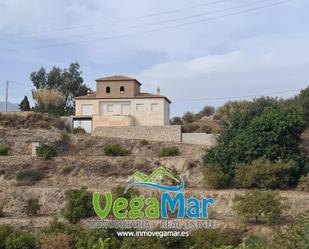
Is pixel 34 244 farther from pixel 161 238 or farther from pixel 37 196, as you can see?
pixel 37 196

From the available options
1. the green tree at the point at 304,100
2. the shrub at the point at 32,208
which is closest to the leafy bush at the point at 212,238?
the shrub at the point at 32,208

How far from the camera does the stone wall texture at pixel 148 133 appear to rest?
38875mm

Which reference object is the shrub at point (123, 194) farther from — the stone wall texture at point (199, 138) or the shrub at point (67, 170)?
the stone wall texture at point (199, 138)

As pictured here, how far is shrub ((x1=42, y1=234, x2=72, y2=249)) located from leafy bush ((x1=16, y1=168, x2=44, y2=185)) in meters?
10.2

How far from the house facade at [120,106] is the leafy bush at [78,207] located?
24.8m

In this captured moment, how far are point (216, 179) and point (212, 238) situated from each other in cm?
789

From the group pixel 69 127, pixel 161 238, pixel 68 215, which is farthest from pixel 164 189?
pixel 69 127

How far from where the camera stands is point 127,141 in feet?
118

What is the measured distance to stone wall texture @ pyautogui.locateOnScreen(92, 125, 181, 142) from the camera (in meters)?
38.9

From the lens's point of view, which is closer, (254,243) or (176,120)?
(254,243)

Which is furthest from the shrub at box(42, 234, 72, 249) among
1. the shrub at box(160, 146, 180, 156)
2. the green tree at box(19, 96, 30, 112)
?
the green tree at box(19, 96, 30, 112)

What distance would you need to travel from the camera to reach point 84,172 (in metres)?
26.9

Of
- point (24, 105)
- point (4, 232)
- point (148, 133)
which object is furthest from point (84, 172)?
point (24, 105)

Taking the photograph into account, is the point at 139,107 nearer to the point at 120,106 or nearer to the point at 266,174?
the point at 120,106
